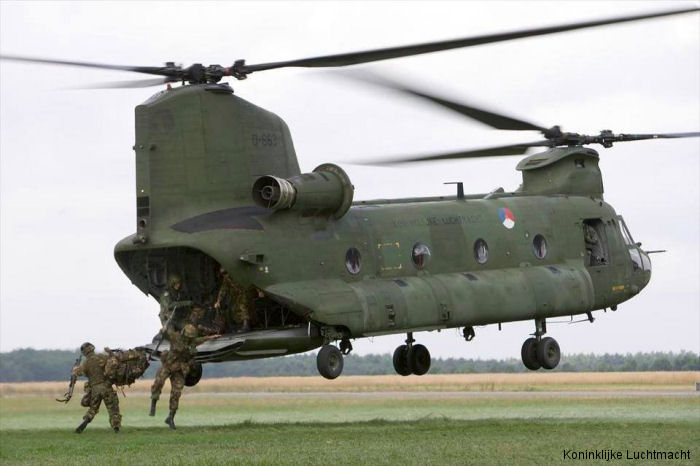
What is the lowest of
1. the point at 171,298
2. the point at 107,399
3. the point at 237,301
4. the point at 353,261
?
the point at 107,399

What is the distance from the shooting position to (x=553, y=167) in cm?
3294

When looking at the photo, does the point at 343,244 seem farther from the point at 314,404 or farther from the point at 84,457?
the point at 314,404

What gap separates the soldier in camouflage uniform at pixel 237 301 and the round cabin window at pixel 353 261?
2.04 meters

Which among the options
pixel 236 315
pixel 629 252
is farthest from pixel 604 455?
pixel 629 252

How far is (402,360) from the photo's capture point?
101ft

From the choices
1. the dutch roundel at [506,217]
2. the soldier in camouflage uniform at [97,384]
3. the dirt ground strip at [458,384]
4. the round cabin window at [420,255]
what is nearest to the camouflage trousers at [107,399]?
the soldier in camouflage uniform at [97,384]

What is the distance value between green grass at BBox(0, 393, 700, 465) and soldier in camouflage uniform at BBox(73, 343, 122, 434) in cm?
44

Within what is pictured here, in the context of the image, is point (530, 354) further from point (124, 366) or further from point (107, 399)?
point (107, 399)

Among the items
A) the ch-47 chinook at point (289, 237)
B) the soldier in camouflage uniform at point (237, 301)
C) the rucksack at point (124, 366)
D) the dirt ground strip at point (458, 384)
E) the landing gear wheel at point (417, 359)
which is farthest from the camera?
the dirt ground strip at point (458, 384)

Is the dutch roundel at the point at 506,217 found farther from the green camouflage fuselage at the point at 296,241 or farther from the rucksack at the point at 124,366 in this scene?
the rucksack at the point at 124,366

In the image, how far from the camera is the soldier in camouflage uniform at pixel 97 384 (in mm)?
29547

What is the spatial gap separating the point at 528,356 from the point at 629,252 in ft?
13.3

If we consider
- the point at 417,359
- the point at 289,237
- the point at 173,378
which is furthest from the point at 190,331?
the point at 417,359

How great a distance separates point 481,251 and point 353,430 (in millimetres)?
4755
